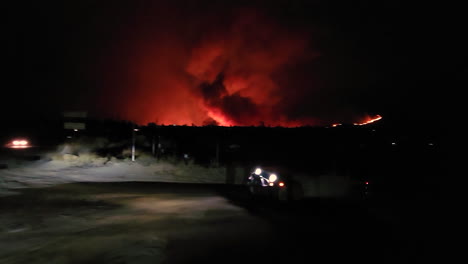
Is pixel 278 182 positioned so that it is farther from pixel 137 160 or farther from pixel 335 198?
pixel 137 160

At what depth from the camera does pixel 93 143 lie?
3012cm

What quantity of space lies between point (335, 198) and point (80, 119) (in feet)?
59.5

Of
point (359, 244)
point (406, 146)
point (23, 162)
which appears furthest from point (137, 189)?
point (406, 146)

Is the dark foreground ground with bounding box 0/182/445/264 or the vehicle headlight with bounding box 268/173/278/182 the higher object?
the vehicle headlight with bounding box 268/173/278/182

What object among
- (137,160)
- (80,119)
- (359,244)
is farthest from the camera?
(80,119)

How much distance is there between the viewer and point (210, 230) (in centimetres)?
793

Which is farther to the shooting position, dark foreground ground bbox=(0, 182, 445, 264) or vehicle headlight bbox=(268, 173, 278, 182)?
vehicle headlight bbox=(268, 173, 278, 182)

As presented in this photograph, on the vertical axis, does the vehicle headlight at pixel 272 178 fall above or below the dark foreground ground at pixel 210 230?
above

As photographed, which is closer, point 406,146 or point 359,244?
point 359,244

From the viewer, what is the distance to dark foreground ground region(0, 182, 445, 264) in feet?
20.3

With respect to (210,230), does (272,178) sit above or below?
above

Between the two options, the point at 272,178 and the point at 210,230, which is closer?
the point at 210,230

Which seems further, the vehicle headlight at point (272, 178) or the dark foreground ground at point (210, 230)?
the vehicle headlight at point (272, 178)

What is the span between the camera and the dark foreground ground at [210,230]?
6188 mm
